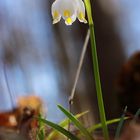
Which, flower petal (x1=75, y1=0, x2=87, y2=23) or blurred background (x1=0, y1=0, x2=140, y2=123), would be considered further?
blurred background (x1=0, y1=0, x2=140, y2=123)

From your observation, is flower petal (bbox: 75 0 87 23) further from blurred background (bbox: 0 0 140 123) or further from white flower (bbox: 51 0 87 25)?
blurred background (bbox: 0 0 140 123)

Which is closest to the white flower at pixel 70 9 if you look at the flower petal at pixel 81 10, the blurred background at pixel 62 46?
the flower petal at pixel 81 10

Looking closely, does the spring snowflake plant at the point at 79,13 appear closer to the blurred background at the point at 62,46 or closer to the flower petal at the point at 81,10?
the flower petal at the point at 81,10

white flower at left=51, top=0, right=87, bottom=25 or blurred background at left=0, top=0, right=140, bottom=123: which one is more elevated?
white flower at left=51, top=0, right=87, bottom=25

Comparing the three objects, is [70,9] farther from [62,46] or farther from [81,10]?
[62,46]

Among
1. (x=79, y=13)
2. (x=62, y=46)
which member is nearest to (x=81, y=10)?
(x=79, y=13)

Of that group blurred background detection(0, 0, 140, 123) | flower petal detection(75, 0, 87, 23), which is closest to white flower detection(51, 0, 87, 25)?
flower petal detection(75, 0, 87, 23)

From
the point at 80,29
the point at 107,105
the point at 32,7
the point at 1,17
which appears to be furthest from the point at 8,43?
the point at 107,105

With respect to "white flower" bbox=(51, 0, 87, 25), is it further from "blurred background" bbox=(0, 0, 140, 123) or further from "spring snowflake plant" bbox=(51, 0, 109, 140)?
"blurred background" bbox=(0, 0, 140, 123)
